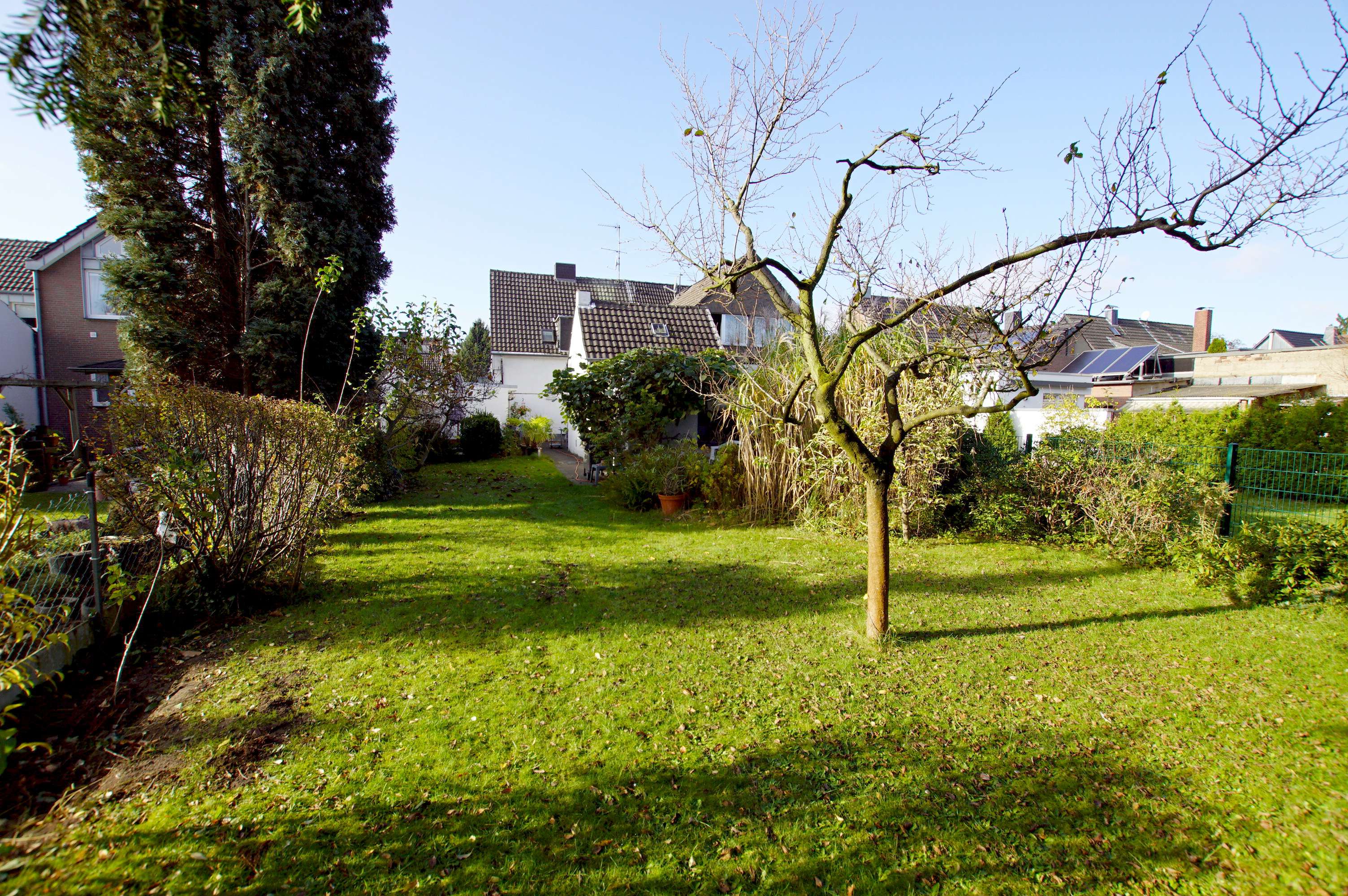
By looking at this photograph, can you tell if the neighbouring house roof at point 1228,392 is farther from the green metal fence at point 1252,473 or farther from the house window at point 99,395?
the house window at point 99,395

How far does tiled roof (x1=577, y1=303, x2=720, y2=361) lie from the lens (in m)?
17.6

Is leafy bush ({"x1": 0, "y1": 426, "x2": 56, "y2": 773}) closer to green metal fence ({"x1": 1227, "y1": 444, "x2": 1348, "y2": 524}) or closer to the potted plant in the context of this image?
the potted plant

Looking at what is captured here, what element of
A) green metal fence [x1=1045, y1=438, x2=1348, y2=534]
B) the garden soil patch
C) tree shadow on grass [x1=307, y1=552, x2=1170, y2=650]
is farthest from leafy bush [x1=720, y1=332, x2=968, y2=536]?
the garden soil patch

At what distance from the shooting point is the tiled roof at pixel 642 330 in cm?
1756

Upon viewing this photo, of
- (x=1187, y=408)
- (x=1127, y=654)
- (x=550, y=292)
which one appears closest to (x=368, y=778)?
(x=1127, y=654)

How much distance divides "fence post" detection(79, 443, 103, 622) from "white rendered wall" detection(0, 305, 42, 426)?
16770mm

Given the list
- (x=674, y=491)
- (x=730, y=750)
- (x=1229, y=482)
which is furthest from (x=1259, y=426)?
(x=730, y=750)

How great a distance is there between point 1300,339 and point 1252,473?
121ft

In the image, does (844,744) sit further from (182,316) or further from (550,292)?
(550,292)

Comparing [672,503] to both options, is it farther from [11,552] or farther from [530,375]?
[530,375]

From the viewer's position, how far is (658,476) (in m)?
11.0

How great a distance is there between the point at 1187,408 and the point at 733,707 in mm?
22740

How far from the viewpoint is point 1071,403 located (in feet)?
30.1

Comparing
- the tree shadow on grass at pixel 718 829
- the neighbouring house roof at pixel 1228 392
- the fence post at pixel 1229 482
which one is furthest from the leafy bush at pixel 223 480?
→ the neighbouring house roof at pixel 1228 392
